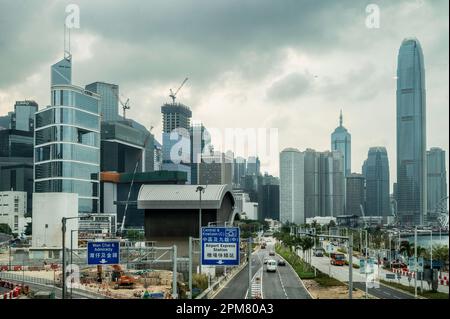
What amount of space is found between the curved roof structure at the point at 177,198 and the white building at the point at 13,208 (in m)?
72.4

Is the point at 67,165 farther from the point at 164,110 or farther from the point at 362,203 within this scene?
the point at 362,203

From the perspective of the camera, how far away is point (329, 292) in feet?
100

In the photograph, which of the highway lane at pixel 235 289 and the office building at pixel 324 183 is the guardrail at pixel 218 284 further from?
the office building at pixel 324 183

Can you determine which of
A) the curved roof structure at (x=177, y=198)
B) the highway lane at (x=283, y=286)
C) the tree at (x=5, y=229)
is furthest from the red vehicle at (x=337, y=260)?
the tree at (x=5, y=229)

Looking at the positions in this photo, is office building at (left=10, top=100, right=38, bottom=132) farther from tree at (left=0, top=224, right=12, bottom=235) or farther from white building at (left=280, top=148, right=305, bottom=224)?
white building at (left=280, top=148, right=305, bottom=224)

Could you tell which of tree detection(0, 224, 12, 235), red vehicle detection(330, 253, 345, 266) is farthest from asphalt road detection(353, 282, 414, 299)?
tree detection(0, 224, 12, 235)

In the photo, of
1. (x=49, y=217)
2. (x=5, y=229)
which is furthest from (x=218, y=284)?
(x=5, y=229)

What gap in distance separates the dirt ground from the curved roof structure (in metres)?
21.9

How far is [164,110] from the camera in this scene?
119438mm

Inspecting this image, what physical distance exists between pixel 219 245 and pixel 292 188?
9108 centimetres

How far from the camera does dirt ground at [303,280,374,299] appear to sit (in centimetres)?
2802

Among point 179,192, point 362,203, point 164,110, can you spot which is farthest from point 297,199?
point 179,192

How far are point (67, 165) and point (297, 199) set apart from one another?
184ft

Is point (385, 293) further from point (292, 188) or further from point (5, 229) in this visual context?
point (5, 229)
